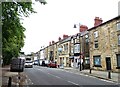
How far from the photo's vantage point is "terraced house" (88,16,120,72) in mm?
37112

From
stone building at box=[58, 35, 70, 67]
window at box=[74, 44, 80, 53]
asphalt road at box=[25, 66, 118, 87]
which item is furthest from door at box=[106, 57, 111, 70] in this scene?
stone building at box=[58, 35, 70, 67]

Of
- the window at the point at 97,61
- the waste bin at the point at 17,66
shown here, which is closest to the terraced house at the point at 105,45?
the window at the point at 97,61

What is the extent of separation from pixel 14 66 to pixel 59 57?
35.7 metres

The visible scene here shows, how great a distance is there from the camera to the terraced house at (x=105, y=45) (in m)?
37.1

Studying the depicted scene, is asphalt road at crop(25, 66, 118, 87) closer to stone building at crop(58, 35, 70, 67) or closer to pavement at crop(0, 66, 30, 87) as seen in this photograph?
pavement at crop(0, 66, 30, 87)

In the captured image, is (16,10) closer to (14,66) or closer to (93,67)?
(14,66)

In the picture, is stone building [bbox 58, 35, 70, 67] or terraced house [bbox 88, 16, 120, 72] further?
stone building [bbox 58, 35, 70, 67]

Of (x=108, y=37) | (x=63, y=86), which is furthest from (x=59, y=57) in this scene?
(x=63, y=86)

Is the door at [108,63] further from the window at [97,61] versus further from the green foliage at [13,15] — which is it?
the green foliage at [13,15]

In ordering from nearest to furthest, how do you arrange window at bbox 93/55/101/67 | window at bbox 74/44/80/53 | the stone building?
window at bbox 93/55/101/67, window at bbox 74/44/80/53, the stone building

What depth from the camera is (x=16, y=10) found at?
14.8m

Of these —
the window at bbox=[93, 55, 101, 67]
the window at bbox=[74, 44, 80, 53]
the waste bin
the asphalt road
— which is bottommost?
the asphalt road

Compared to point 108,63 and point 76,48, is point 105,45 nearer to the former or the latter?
point 108,63

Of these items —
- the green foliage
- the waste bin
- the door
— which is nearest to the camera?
the green foliage
